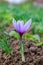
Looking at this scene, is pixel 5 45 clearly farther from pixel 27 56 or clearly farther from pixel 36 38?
pixel 36 38

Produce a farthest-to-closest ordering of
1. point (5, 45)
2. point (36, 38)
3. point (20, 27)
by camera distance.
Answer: point (36, 38) → point (5, 45) → point (20, 27)

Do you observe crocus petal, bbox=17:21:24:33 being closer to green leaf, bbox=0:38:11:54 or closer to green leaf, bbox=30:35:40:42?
green leaf, bbox=0:38:11:54

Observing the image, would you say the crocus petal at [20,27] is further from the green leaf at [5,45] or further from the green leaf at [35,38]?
the green leaf at [35,38]

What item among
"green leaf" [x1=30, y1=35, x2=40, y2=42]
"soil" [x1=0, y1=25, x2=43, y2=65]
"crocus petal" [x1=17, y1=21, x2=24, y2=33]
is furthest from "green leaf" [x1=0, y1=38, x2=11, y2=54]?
"green leaf" [x1=30, y1=35, x2=40, y2=42]

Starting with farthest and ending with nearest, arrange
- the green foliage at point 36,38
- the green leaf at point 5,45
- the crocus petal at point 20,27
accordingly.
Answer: the green foliage at point 36,38, the green leaf at point 5,45, the crocus petal at point 20,27

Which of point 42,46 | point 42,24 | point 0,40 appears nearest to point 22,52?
point 0,40

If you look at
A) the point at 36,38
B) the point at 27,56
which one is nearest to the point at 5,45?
the point at 27,56

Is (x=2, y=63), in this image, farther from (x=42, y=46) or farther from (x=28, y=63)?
(x=42, y=46)

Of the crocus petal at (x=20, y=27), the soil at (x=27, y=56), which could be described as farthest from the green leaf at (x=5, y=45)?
the crocus petal at (x=20, y=27)

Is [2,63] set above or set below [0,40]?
below

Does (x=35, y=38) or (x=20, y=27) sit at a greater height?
(x=20, y=27)

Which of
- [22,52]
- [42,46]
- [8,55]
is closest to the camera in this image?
[22,52]
